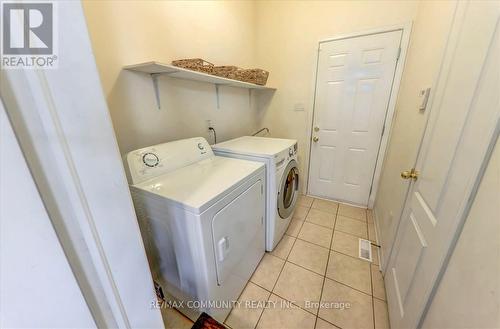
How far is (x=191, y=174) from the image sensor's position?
1.31 m

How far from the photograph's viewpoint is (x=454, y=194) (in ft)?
2.39

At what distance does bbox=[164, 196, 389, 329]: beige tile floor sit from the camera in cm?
130

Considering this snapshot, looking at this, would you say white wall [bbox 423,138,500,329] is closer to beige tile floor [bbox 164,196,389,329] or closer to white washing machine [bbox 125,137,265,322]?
beige tile floor [bbox 164,196,389,329]

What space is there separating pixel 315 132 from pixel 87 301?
267 centimetres

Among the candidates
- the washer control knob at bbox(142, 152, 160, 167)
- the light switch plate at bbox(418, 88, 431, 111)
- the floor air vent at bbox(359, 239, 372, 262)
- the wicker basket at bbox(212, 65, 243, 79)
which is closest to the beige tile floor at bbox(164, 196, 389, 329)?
the floor air vent at bbox(359, 239, 372, 262)

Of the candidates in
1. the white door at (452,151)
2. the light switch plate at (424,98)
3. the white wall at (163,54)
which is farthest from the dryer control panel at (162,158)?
the light switch plate at (424,98)

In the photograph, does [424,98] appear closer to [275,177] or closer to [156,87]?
[275,177]

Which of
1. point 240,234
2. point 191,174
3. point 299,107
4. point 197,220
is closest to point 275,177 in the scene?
point 240,234

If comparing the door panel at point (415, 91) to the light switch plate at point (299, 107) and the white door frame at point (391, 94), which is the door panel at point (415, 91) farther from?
the light switch plate at point (299, 107)

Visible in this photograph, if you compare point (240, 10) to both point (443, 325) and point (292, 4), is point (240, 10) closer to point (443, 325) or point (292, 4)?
point (292, 4)

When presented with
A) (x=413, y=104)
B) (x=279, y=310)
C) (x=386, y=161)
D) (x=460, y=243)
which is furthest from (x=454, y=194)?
(x=386, y=161)

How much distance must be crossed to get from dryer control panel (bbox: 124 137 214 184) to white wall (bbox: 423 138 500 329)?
151 centimetres

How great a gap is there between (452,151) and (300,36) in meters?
2.30

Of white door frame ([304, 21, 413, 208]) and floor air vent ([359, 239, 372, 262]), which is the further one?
white door frame ([304, 21, 413, 208])
